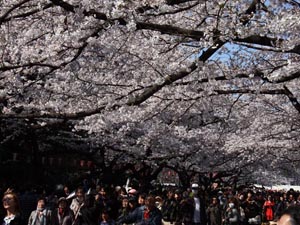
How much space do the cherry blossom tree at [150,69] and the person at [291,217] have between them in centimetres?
Result: 425

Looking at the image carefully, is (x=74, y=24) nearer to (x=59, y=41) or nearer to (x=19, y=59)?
(x=59, y=41)

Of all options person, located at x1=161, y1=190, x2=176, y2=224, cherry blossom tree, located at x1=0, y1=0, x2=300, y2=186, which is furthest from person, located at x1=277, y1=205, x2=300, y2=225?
person, located at x1=161, y1=190, x2=176, y2=224


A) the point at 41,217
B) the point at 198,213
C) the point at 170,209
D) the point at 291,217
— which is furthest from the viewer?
the point at 170,209

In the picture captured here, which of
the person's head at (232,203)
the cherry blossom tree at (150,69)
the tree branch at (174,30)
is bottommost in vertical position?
the person's head at (232,203)

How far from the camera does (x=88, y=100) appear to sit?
12.4 metres

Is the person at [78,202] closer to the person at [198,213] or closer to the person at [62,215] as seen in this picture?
the person at [62,215]

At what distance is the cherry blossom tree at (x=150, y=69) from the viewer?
→ 684cm

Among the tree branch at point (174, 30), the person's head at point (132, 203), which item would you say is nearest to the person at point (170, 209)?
the person's head at point (132, 203)

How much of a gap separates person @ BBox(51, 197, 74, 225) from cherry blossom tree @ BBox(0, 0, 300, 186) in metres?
1.49

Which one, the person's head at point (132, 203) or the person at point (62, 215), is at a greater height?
the person's head at point (132, 203)

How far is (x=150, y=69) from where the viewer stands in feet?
37.2

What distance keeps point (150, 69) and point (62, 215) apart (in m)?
3.52

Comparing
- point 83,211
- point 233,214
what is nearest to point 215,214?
point 233,214

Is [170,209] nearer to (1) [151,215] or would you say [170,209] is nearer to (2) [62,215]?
(2) [62,215]
